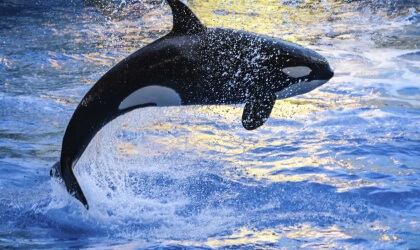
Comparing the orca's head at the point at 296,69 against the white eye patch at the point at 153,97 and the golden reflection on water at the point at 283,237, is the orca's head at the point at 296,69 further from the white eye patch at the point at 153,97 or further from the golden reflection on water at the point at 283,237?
the golden reflection on water at the point at 283,237

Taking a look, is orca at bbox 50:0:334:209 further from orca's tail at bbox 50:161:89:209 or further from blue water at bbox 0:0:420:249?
blue water at bbox 0:0:420:249

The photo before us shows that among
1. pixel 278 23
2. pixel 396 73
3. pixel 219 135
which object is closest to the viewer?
pixel 219 135

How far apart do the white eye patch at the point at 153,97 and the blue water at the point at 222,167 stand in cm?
54

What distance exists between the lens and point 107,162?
25.9 ft

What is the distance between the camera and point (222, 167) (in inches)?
310

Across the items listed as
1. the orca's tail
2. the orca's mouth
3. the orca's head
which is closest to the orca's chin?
the orca's head

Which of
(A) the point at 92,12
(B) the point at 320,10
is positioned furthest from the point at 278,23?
(A) the point at 92,12

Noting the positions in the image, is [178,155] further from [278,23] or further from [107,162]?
[278,23]

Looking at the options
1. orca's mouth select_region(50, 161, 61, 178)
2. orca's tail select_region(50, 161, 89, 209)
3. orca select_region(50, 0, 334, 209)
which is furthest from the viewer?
orca's mouth select_region(50, 161, 61, 178)

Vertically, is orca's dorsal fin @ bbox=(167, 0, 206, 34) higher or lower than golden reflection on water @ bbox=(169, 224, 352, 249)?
higher

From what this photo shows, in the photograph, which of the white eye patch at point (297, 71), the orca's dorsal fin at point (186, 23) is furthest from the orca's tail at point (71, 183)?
the white eye patch at point (297, 71)

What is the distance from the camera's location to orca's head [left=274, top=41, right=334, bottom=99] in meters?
6.00

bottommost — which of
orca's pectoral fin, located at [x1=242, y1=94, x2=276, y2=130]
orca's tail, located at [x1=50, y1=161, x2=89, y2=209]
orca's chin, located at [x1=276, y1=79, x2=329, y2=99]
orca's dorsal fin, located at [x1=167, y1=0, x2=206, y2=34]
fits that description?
orca's tail, located at [x1=50, y1=161, x2=89, y2=209]

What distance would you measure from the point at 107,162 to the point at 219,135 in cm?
180
